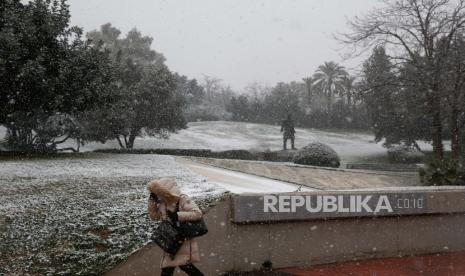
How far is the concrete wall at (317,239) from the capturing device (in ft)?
22.2

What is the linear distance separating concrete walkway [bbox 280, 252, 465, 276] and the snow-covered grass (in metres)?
2.06

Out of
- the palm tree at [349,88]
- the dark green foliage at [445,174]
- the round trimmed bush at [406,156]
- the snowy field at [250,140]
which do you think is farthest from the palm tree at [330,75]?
the dark green foliage at [445,174]

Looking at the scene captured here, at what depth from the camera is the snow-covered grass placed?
6.29m

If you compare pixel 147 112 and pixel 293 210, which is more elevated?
pixel 147 112

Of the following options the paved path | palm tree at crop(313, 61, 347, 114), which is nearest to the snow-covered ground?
the paved path

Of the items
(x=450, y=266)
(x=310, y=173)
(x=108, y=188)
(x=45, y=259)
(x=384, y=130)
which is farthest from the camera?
(x=384, y=130)

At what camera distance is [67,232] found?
6852 millimetres

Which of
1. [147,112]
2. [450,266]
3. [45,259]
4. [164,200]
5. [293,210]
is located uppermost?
[147,112]

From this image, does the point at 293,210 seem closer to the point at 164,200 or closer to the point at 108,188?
the point at 164,200

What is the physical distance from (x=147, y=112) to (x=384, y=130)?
2072cm

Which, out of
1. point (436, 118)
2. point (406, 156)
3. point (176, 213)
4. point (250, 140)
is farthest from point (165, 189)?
point (250, 140)

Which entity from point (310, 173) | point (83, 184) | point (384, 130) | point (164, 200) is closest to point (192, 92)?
point (384, 130)

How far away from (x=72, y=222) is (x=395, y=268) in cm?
534

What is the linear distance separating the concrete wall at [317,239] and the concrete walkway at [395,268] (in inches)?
7.3
